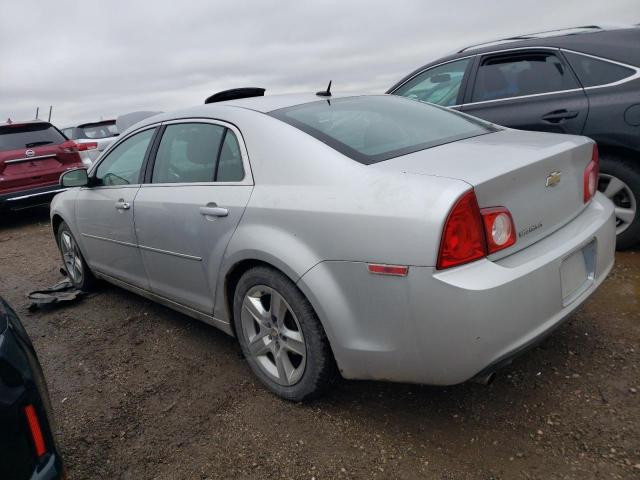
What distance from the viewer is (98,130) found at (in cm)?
1136

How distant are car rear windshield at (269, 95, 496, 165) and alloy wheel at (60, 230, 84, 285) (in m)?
2.66

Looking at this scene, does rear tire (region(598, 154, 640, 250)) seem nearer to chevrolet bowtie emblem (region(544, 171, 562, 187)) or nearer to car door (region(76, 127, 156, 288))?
chevrolet bowtie emblem (region(544, 171, 562, 187))

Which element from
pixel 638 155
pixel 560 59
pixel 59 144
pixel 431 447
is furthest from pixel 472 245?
pixel 59 144

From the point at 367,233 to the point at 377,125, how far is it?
35.2 inches

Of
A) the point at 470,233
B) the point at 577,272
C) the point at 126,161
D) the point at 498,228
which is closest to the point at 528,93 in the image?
the point at 577,272

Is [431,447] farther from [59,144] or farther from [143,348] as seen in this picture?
[59,144]

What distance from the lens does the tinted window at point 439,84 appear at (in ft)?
14.8

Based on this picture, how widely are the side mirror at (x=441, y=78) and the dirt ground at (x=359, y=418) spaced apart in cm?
237

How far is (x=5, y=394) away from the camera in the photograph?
1.45m

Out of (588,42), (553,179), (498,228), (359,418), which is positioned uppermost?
(588,42)

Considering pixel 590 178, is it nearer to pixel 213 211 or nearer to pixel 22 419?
pixel 213 211

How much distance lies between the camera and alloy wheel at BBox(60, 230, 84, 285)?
4348 mm

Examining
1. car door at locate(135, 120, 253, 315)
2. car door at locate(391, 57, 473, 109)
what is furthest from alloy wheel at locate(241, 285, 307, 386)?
car door at locate(391, 57, 473, 109)

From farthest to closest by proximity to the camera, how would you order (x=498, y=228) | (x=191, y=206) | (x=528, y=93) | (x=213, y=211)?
1. (x=528, y=93)
2. (x=191, y=206)
3. (x=213, y=211)
4. (x=498, y=228)
